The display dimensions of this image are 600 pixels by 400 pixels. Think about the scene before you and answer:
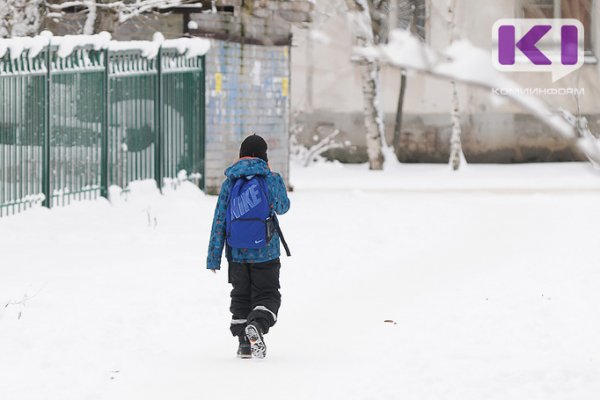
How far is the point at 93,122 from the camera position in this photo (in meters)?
17.2

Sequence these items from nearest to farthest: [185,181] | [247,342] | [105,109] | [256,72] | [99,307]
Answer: [247,342] < [99,307] < [105,109] < [185,181] < [256,72]

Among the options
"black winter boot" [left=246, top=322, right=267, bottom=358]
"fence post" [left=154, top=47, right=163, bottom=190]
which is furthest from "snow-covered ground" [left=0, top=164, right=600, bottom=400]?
Result: "fence post" [left=154, top=47, right=163, bottom=190]

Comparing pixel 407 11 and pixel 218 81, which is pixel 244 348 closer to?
pixel 218 81

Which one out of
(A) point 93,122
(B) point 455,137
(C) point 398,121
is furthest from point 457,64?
(C) point 398,121

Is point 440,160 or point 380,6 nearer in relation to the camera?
point 380,6

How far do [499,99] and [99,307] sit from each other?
672cm

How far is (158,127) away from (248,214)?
11.4 metres

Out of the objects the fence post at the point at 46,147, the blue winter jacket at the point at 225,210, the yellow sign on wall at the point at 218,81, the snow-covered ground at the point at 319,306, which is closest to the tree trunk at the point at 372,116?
the yellow sign on wall at the point at 218,81

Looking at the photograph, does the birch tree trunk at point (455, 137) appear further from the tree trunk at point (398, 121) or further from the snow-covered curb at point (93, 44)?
the snow-covered curb at point (93, 44)

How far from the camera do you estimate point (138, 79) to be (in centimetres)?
1845

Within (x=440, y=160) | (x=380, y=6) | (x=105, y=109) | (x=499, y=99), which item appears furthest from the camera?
(x=440, y=160)

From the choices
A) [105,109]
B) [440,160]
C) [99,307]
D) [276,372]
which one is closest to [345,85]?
[440,160]

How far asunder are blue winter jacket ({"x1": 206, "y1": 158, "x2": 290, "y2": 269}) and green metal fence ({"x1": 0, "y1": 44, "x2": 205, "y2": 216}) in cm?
703

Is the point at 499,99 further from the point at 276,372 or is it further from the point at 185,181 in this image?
the point at 185,181
